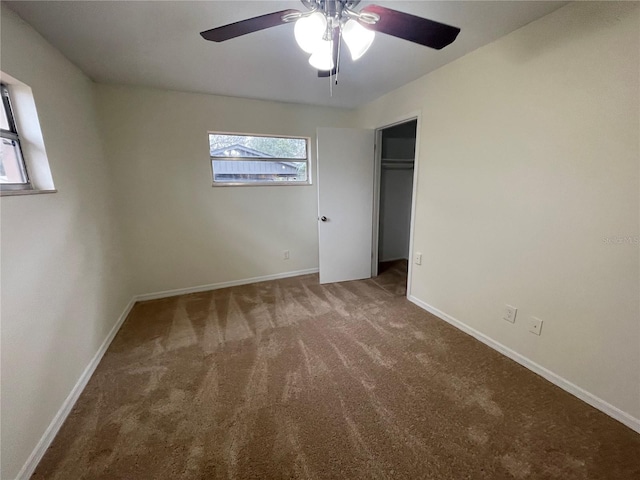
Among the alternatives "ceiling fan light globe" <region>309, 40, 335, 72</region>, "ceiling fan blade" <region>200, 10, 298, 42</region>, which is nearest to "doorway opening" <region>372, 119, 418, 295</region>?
"ceiling fan light globe" <region>309, 40, 335, 72</region>

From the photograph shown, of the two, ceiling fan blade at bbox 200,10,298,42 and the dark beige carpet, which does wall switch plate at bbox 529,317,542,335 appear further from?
ceiling fan blade at bbox 200,10,298,42

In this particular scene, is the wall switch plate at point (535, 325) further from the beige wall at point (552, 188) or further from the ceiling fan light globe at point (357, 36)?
the ceiling fan light globe at point (357, 36)

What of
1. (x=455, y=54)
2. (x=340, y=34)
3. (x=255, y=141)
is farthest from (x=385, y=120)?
(x=340, y=34)

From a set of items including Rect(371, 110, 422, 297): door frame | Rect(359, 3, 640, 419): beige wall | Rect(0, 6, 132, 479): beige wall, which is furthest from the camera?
Rect(371, 110, 422, 297): door frame

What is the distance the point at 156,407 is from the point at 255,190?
234cm

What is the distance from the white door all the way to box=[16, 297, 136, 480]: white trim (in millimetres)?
2238

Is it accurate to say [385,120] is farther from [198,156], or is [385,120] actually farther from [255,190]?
[198,156]

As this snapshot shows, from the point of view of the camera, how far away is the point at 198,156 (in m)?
2.89

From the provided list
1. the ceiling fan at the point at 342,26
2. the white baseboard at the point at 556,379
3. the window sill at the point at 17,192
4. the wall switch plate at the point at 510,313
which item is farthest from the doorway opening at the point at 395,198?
the window sill at the point at 17,192

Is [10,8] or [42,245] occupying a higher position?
[10,8]

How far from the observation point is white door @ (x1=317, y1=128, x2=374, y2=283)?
3059mm

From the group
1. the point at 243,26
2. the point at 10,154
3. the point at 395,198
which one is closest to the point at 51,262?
the point at 10,154

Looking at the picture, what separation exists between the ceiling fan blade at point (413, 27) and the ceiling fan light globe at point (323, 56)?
0.20 m

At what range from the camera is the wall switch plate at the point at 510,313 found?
1.88 metres
